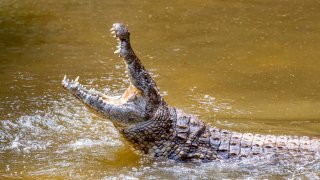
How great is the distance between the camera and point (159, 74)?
9.09 m

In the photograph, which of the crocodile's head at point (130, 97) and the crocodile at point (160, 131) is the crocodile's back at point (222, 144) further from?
the crocodile's head at point (130, 97)

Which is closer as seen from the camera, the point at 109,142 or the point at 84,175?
the point at 84,175

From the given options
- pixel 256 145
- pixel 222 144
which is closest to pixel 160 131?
pixel 222 144

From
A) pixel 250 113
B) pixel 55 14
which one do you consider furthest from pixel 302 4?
pixel 250 113

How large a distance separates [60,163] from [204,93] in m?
2.75

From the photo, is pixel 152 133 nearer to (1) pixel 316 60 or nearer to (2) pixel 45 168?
(2) pixel 45 168

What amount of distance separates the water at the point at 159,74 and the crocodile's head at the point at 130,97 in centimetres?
51

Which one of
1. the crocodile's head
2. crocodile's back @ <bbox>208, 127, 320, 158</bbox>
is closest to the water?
crocodile's back @ <bbox>208, 127, 320, 158</bbox>

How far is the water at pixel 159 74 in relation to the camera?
20.6ft

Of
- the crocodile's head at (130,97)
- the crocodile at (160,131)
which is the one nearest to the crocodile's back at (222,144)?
the crocodile at (160,131)

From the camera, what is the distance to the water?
6.27m

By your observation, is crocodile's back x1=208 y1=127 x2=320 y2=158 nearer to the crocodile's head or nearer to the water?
the water

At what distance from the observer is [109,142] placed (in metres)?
6.93

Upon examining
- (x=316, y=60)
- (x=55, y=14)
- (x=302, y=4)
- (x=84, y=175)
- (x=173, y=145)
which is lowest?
(x=84, y=175)
